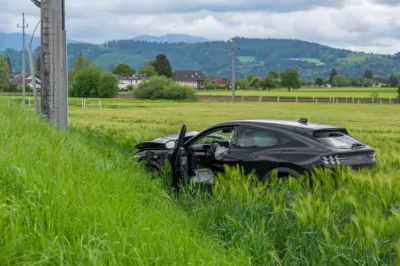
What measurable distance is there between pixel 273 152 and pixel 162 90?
279 ft

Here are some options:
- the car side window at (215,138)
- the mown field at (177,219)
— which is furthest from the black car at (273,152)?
the mown field at (177,219)

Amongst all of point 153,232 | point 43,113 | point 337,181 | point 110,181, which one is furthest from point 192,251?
point 43,113

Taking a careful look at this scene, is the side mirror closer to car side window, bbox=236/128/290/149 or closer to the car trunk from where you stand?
car side window, bbox=236/128/290/149

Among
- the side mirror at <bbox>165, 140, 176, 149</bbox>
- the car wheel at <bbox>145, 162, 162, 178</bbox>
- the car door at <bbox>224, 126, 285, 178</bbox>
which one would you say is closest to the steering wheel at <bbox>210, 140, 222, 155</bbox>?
the car door at <bbox>224, 126, 285, 178</bbox>

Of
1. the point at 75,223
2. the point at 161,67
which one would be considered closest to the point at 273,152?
the point at 75,223

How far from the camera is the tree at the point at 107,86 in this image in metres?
94.9

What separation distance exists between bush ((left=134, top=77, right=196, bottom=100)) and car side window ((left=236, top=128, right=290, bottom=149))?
81.7m

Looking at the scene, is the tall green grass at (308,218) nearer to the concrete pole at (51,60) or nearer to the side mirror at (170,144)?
the side mirror at (170,144)

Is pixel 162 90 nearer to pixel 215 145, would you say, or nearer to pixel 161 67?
pixel 161 67

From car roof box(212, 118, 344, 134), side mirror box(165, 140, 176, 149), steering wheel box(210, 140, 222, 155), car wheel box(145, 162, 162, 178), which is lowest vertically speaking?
car wheel box(145, 162, 162, 178)

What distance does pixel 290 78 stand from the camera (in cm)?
14838

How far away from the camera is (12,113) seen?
38.2ft

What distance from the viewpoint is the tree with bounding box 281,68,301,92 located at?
14838 centimetres

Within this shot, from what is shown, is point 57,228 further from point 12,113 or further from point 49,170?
point 12,113
